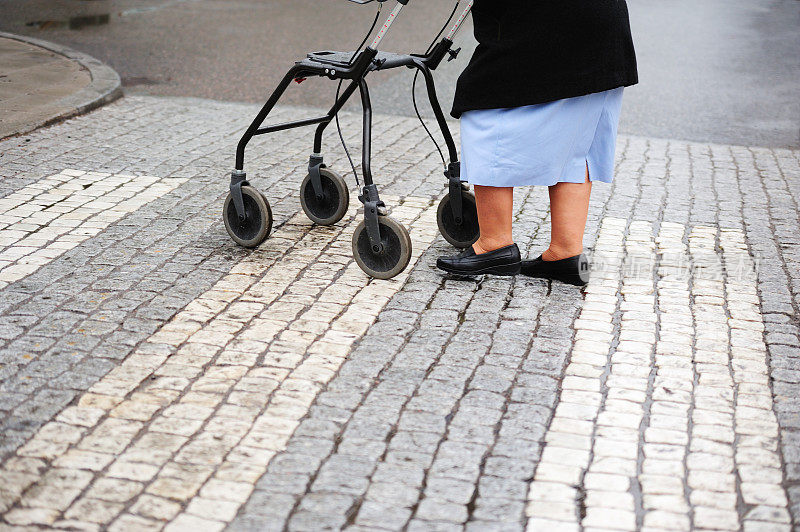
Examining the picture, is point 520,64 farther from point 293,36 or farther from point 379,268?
point 293,36

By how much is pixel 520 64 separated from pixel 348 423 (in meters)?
1.67

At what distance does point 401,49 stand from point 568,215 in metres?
6.85

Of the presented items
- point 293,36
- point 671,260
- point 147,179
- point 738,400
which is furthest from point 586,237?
point 293,36

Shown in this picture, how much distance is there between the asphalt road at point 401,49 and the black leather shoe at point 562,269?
3.45 meters

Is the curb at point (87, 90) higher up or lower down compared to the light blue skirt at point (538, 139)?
lower down

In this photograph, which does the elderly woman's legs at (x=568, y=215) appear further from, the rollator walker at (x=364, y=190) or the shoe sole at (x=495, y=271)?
the rollator walker at (x=364, y=190)

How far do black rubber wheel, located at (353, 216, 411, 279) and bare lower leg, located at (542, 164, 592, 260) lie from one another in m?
0.66

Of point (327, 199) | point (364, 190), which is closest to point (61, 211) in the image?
point (327, 199)

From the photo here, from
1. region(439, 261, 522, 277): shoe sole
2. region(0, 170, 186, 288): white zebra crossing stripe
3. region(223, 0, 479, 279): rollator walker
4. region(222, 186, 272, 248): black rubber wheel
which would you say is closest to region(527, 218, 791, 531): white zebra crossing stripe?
region(439, 261, 522, 277): shoe sole

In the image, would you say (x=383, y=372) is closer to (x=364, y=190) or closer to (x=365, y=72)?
(x=364, y=190)

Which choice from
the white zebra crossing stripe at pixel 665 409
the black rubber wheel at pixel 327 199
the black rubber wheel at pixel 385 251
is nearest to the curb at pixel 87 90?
the black rubber wheel at pixel 327 199

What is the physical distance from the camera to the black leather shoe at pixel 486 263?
445 cm

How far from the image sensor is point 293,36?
11.5 meters

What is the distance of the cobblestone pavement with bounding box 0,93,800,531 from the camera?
2838 millimetres
